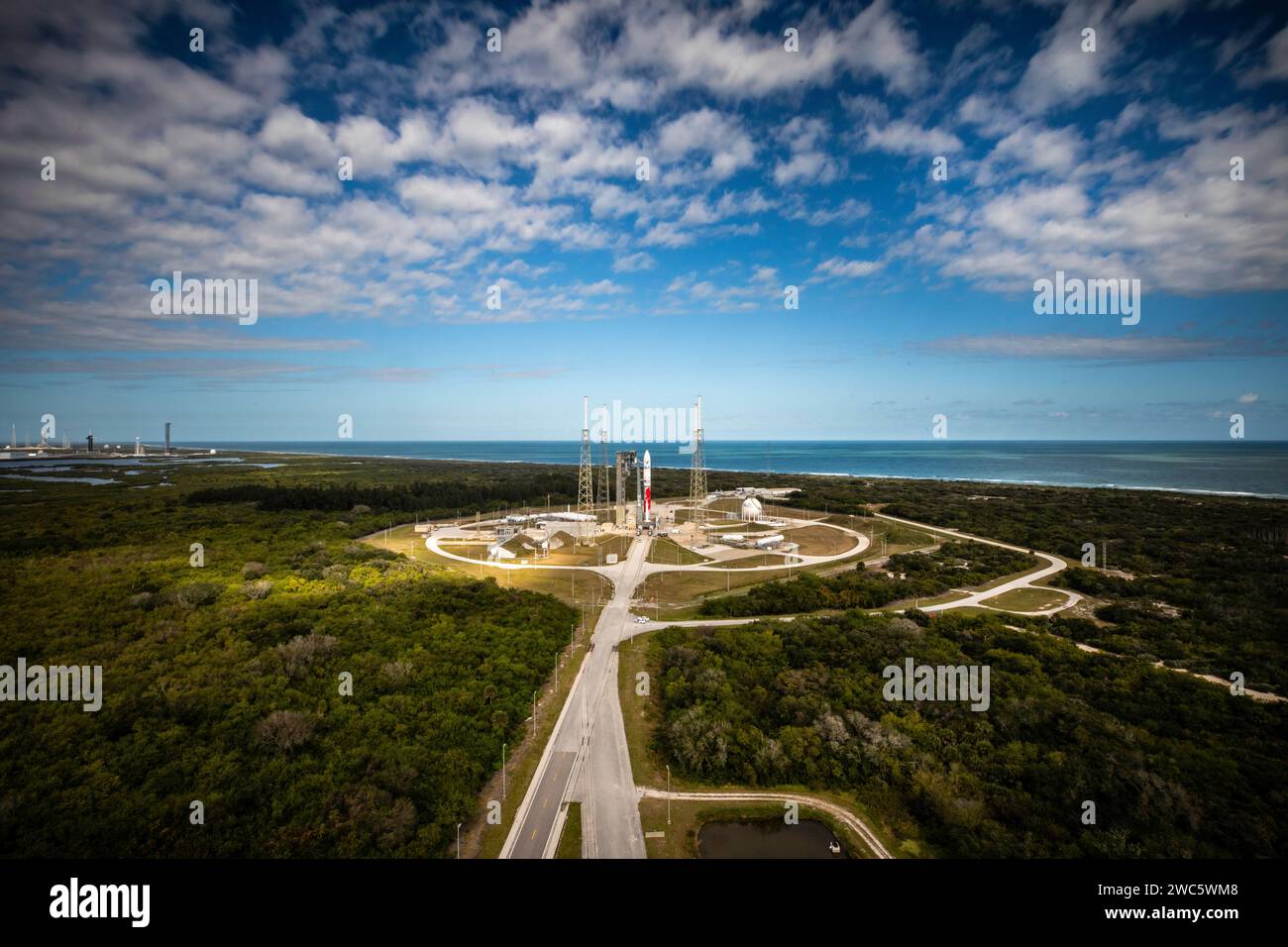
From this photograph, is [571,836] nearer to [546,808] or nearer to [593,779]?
→ [546,808]

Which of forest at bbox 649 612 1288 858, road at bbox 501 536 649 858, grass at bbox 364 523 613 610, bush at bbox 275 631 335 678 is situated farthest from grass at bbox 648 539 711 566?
bush at bbox 275 631 335 678

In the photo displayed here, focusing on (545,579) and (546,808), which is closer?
(546,808)

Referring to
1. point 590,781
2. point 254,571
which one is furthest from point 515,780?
point 254,571

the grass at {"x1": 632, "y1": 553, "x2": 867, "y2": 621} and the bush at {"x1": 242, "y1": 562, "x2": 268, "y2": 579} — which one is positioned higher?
the bush at {"x1": 242, "y1": 562, "x2": 268, "y2": 579}

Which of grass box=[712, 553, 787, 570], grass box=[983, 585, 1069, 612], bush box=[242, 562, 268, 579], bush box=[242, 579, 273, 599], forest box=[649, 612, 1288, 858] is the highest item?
bush box=[242, 562, 268, 579]

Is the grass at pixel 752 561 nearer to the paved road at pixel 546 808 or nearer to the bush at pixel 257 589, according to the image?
the paved road at pixel 546 808

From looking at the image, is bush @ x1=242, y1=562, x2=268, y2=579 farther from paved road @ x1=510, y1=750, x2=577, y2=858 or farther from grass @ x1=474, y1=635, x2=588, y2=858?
paved road @ x1=510, y1=750, x2=577, y2=858
